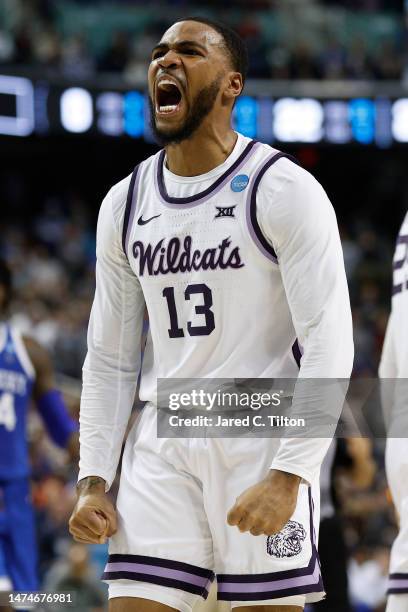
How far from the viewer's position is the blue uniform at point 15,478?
5363 millimetres

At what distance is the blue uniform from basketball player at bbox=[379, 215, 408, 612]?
2.16 m

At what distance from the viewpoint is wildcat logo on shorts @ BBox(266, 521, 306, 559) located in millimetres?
2814

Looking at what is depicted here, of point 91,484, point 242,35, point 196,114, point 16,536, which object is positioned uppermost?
point 196,114

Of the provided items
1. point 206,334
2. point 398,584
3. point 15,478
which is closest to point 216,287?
point 206,334

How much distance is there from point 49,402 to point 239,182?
9.42 feet

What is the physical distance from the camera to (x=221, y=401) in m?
2.98

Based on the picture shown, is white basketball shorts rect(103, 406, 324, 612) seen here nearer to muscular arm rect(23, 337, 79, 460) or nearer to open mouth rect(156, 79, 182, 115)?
open mouth rect(156, 79, 182, 115)

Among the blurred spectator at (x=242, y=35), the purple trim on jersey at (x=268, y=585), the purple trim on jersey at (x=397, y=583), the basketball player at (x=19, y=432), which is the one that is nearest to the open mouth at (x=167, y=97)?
the purple trim on jersey at (x=268, y=585)

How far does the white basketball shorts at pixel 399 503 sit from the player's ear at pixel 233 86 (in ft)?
4.24

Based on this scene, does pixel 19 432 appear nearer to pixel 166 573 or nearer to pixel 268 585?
pixel 166 573

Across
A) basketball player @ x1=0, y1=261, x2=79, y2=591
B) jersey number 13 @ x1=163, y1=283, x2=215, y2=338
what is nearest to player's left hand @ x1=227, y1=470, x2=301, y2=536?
jersey number 13 @ x1=163, y1=283, x2=215, y2=338

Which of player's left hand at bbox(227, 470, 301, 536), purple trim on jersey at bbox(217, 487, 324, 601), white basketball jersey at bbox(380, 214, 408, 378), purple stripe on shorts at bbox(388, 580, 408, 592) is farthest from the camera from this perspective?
white basketball jersey at bbox(380, 214, 408, 378)

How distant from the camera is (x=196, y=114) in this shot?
121 inches

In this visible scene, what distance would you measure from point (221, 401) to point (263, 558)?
0.42m
